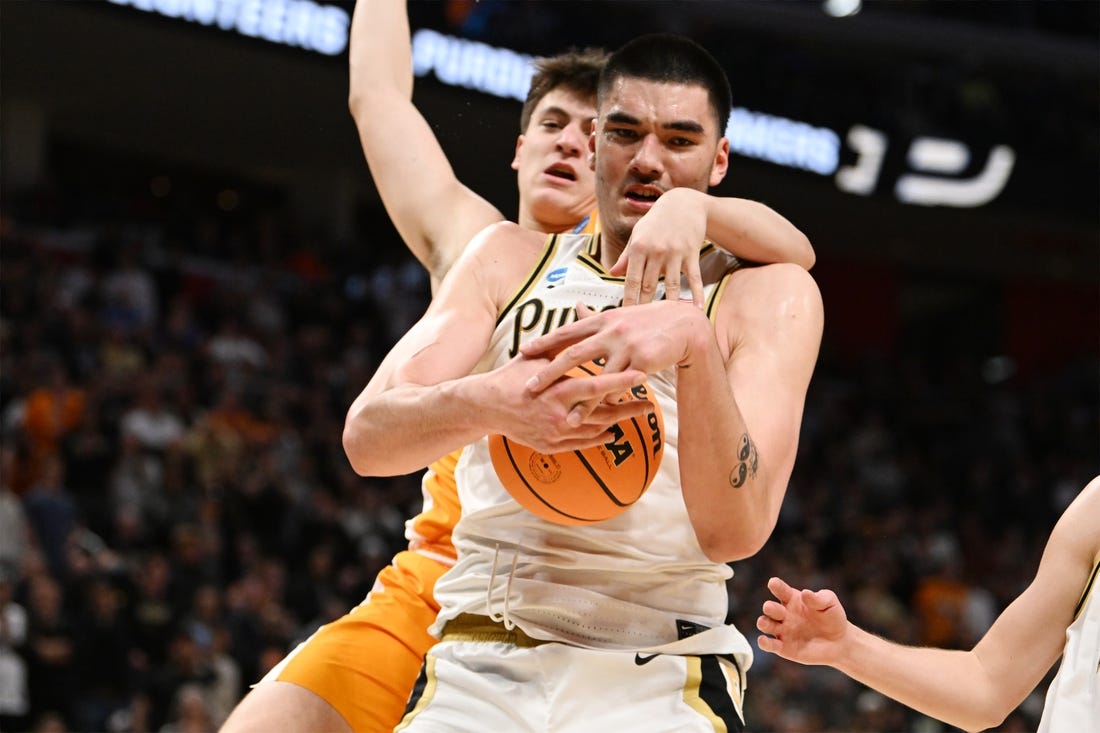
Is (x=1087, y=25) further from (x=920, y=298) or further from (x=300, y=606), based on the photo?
(x=300, y=606)

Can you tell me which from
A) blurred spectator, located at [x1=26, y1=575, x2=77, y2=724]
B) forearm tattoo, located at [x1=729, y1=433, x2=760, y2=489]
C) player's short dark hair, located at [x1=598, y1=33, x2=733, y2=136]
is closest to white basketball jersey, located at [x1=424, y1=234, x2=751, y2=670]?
forearm tattoo, located at [x1=729, y1=433, x2=760, y2=489]

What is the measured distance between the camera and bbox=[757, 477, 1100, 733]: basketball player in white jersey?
2.70 metres

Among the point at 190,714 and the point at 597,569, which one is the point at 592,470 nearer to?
the point at 597,569

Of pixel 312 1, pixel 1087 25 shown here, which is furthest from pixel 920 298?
pixel 312 1

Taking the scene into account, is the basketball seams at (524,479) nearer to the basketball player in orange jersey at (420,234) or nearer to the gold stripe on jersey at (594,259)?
the basketball player in orange jersey at (420,234)

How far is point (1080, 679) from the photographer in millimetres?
2645

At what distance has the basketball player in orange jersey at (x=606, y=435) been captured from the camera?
2.46 m

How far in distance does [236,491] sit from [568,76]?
20.6ft

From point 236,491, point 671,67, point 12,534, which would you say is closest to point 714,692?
point 671,67

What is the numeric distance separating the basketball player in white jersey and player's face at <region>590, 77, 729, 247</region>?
0.83 meters

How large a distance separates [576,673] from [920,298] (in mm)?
17803

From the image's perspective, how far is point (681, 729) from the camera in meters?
2.65

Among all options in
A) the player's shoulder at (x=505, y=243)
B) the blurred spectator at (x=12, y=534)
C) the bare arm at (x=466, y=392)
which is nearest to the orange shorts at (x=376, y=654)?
the bare arm at (x=466, y=392)

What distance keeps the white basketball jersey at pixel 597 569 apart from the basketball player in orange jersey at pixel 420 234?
0.26 m
